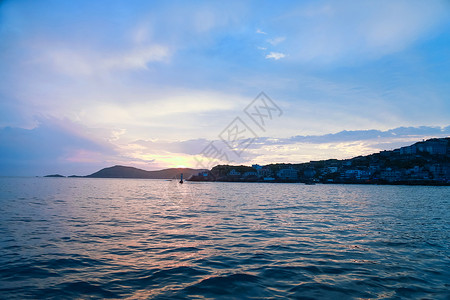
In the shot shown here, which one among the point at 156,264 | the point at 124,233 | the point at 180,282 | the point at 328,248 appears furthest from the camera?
the point at 124,233

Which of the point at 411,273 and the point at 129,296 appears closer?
the point at 129,296

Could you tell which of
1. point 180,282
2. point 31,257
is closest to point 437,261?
point 180,282

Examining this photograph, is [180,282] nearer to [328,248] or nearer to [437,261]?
[328,248]

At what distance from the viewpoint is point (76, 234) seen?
51.0 ft

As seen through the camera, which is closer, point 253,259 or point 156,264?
point 156,264

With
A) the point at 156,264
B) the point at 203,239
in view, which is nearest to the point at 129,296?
the point at 156,264

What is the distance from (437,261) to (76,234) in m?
18.6

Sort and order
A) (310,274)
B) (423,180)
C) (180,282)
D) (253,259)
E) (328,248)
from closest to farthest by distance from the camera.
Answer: (180,282) < (310,274) < (253,259) < (328,248) < (423,180)

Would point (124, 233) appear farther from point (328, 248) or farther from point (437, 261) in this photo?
point (437, 261)

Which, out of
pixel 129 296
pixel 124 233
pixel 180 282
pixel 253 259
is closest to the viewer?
pixel 129 296

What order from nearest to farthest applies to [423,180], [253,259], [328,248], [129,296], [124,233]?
[129,296], [253,259], [328,248], [124,233], [423,180]

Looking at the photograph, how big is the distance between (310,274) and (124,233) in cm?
1174

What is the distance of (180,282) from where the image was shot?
8586 mm

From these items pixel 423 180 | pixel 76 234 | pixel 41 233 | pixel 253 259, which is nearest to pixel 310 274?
pixel 253 259
